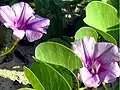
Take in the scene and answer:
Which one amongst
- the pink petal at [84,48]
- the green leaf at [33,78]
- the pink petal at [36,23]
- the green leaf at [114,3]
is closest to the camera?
the green leaf at [33,78]

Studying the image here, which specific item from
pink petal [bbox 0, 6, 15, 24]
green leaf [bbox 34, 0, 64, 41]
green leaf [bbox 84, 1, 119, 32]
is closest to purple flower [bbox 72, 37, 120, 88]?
green leaf [bbox 84, 1, 119, 32]

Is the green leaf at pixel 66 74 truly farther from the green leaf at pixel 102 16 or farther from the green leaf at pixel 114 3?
the green leaf at pixel 114 3

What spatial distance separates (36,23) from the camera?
1.33m

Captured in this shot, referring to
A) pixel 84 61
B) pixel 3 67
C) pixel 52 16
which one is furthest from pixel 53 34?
pixel 84 61

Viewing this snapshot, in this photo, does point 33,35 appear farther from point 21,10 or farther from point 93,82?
point 93,82

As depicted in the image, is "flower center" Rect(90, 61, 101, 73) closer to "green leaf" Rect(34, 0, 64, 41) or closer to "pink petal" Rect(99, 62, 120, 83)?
"pink petal" Rect(99, 62, 120, 83)

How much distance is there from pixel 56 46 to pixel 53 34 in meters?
0.38

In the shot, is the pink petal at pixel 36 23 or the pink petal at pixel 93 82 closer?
the pink petal at pixel 93 82

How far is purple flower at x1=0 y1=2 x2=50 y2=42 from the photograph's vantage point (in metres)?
1.27

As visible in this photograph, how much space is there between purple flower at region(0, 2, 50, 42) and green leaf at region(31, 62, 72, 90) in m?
0.13

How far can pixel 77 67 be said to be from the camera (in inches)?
46.6

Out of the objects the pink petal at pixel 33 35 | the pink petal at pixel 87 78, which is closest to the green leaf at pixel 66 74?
the pink petal at pixel 87 78

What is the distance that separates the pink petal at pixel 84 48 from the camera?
1.19 m

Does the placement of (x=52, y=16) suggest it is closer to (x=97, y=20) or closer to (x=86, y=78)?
(x=97, y=20)
